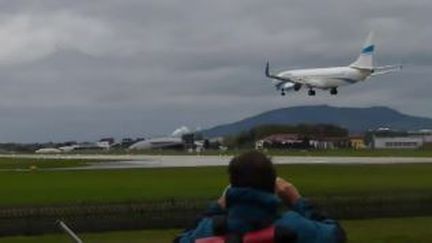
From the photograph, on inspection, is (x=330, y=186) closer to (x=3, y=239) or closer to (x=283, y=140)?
(x=3, y=239)

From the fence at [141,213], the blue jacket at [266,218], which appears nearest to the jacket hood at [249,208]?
the blue jacket at [266,218]

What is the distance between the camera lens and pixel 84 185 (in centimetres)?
5541

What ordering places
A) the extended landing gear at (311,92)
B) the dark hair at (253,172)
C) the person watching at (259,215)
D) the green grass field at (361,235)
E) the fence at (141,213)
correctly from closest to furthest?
1. the person watching at (259,215)
2. the dark hair at (253,172)
3. the green grass field at (361,235)
4. the fence at (141,213)
5. the extended landing gear at (311,92)

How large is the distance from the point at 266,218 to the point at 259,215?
0.13 ft

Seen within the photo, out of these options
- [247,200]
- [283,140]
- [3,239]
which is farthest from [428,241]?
[283,140]

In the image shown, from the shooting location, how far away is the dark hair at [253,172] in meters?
5.69

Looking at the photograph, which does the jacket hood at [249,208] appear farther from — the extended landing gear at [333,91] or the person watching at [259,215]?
the extended landing gear at [333,91]

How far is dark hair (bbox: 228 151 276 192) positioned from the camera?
5.69 meters

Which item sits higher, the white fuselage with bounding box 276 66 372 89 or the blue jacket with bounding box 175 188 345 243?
the white fuselage with bounding box 276 66 372 89

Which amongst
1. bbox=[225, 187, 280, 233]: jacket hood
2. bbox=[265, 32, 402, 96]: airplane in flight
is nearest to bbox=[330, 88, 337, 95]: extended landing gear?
bbox=[265, 32, 402, 96]: airplane in flight

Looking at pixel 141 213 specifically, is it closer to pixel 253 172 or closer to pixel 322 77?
pixel 253 172

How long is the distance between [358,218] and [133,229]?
26.8 feet

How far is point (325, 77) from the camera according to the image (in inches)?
5487

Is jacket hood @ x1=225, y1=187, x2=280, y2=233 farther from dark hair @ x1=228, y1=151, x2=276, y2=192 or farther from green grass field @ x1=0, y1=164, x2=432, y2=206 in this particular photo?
green grass field @ x1=0, y1=164, x2=432, y2=206
